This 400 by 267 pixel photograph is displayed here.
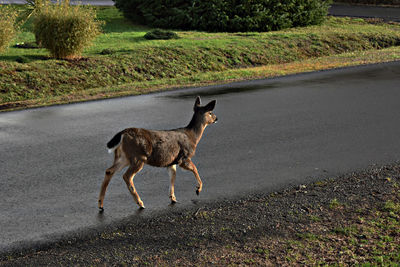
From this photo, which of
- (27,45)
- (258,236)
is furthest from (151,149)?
(27,45)

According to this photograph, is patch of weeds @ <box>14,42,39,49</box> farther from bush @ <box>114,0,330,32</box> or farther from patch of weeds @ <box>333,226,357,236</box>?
patch of weeds @ <box>333,226,357,236</box>

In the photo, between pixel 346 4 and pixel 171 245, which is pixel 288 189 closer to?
pixel 171 245

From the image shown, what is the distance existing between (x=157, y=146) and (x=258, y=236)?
5.40ft

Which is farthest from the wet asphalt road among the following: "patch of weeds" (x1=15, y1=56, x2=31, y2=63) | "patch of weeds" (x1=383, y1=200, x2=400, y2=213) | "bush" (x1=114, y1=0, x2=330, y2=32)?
"bush" (x1=114, y1=0, x2=330, y2=32)

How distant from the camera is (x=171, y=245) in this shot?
21.2 feet

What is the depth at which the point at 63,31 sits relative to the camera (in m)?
19.0

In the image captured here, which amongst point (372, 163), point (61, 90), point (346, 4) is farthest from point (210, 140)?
point (346, 4)

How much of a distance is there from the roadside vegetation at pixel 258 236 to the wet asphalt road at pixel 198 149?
41cm

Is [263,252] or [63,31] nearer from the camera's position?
[263,252]

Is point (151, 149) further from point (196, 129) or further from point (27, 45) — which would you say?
point (27, 45)

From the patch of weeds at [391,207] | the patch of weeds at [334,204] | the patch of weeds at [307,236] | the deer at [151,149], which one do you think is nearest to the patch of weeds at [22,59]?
the deer at [151,149]

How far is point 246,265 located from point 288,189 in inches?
106

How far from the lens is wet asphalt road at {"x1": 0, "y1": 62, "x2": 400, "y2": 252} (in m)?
7.79

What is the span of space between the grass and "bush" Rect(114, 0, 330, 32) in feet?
2.91
